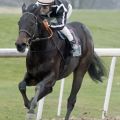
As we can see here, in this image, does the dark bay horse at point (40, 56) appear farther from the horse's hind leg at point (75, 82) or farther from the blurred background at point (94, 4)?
the blurred background at point (94, 4)

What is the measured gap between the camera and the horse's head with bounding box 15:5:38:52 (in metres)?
6.68

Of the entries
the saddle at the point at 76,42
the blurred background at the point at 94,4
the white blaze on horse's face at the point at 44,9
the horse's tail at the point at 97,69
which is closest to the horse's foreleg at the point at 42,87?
the saddle at the point at 76,42

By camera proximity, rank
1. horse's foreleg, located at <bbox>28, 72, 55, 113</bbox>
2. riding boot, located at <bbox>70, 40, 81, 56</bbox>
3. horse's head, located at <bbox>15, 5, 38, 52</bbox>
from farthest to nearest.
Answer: riding boot, located at <bbox>70, 40, 81, 56</bbox>, horse's foreleg, located at <bbox>28, 72, 55, 113</bbox>, horse's head, located at <bbox>15, 5, 38, 52</bbox>

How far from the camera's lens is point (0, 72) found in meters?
18.0

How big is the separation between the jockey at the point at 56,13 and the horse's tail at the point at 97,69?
1336mm

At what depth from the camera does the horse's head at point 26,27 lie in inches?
263

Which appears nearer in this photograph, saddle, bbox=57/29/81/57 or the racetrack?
saddle, bbox=57/29/81/57

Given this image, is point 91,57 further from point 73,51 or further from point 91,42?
point 73,51

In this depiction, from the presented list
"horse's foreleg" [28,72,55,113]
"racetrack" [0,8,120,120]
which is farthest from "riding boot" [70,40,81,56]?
"racetrack" [0,8,120,120]

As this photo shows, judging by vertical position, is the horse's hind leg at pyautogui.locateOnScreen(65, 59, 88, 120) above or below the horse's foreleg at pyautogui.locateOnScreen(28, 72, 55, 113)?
below

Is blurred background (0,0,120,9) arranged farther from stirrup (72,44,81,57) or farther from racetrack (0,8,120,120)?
stirrup (72,44,81,57)

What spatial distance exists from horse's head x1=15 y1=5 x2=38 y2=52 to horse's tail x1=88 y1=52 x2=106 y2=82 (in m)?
→ 2.37

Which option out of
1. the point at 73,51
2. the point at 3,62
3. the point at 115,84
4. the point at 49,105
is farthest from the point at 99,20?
the point at 73,51

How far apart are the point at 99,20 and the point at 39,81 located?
30.2 metres
